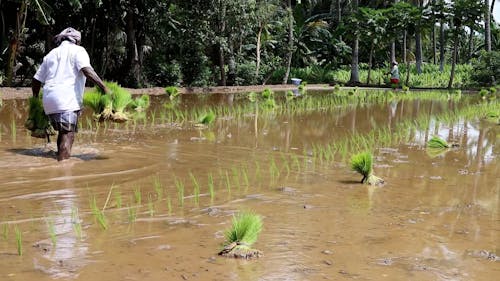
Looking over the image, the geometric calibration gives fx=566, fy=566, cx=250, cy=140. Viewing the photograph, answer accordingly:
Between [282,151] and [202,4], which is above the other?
[202,4]

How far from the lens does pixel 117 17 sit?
2127 centimetres

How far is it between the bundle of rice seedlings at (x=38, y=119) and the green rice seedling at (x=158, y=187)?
5.84 feet

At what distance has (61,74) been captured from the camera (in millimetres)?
5445

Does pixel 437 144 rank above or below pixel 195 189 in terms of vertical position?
above

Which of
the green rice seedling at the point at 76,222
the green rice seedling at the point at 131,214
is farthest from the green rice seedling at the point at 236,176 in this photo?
the green rice seedling at the point at 76,222

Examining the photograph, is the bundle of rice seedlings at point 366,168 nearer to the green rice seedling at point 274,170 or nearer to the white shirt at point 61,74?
the green rice seedling at point 274,170

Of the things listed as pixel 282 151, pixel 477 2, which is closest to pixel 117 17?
pixel 477 2

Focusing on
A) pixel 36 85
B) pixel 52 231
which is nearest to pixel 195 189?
pixel 52 231

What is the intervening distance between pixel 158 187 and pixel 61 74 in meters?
1.74

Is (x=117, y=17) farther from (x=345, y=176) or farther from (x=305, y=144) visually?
(x=345, y=176)

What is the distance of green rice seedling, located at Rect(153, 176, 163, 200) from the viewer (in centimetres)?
426

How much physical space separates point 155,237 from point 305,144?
14.6 feet

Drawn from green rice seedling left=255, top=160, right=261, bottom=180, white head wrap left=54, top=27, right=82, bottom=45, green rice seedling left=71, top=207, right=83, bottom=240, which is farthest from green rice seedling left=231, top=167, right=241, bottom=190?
white head wrap left=54, top=27, right=82, bottom=45

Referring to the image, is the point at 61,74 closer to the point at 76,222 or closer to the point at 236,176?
the point at 236,176
